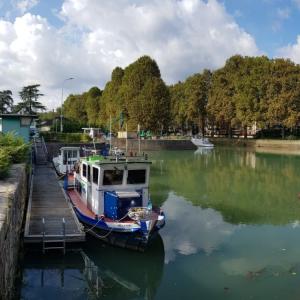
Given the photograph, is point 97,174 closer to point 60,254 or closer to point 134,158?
point 134,158

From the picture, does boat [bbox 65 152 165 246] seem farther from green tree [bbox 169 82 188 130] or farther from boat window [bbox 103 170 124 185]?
green tree [bbox 169 82 188 130]

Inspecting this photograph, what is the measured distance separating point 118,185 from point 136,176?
81 cm

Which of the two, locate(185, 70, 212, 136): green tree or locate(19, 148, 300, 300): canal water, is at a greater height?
locate(185, 70, 212, 136): green tree

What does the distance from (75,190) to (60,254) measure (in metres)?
7.46

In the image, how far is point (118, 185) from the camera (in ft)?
56.9

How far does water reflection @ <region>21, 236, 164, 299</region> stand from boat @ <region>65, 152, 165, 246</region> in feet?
2.29

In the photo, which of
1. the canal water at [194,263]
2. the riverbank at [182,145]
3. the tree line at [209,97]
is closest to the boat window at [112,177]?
the canal water at [194,263]

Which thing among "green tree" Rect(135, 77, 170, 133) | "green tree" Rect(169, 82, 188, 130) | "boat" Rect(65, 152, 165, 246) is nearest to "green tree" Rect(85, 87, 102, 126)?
"green tree" Rect(169, 82, 188, 130)

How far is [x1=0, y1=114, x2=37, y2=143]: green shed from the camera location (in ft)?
120

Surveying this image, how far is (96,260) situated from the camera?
1525 cm

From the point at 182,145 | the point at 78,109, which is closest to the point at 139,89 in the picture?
the point at 182,145

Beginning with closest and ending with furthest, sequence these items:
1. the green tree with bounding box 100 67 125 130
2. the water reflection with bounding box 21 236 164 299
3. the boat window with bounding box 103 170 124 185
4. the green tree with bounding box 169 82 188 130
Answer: the water reflection with bounding box 21 236 164 299
the boat window with bounding box 103 170 124 185
the green tree with bounding box 100 67 125 130
the green tree with bounding box 169 82 188 130

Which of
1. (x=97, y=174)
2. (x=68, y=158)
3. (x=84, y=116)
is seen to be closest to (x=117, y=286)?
(x=97, y=174)

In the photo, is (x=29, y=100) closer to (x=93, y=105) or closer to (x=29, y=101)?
(x=29, y=101)
